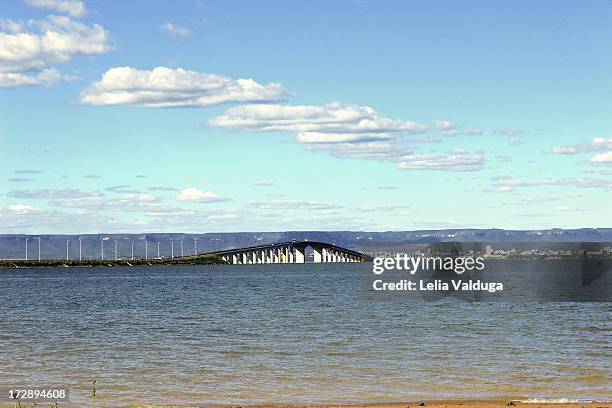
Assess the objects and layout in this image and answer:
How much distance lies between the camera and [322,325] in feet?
171

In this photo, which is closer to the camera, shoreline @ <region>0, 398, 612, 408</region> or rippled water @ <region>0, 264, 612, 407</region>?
shoreline @ <region>0, 398, 612, 408</region>

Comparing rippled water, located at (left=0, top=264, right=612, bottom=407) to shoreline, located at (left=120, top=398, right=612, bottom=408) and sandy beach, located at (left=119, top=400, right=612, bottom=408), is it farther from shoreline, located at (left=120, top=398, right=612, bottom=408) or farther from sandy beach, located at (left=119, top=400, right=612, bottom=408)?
sandy beach, located at (left=119, top=400, right=612, bottom=408)

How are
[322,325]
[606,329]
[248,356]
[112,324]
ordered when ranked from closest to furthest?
[248,356] → [606,329] → [322,325] → [112,324]

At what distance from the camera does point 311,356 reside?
36219mm

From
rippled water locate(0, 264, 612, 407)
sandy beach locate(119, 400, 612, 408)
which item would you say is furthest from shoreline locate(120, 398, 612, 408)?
rippled water locate(0, 264, 612, 407)

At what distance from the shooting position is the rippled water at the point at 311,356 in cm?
2812

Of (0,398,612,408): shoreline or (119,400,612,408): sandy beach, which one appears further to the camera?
(0,398,612,408): shoreline

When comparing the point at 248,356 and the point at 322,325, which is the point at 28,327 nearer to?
the point at 322,325

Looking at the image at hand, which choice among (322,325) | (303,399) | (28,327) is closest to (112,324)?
(28,327)

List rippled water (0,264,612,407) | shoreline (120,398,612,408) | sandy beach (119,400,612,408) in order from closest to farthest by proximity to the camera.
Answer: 1. sandy beach (119,400,612,408)
2. shoreline (120,398,612,408)
3. rippled water (0,264,612,407)

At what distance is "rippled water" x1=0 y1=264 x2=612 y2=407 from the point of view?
28125mm

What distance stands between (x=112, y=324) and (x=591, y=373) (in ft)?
111

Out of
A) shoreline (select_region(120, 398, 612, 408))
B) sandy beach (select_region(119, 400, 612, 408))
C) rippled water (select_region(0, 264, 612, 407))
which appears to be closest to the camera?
sandy beach (select_region(119, 400, 612, 408))

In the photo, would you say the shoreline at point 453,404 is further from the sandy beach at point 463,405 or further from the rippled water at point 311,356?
the rippled water at point 311,356
